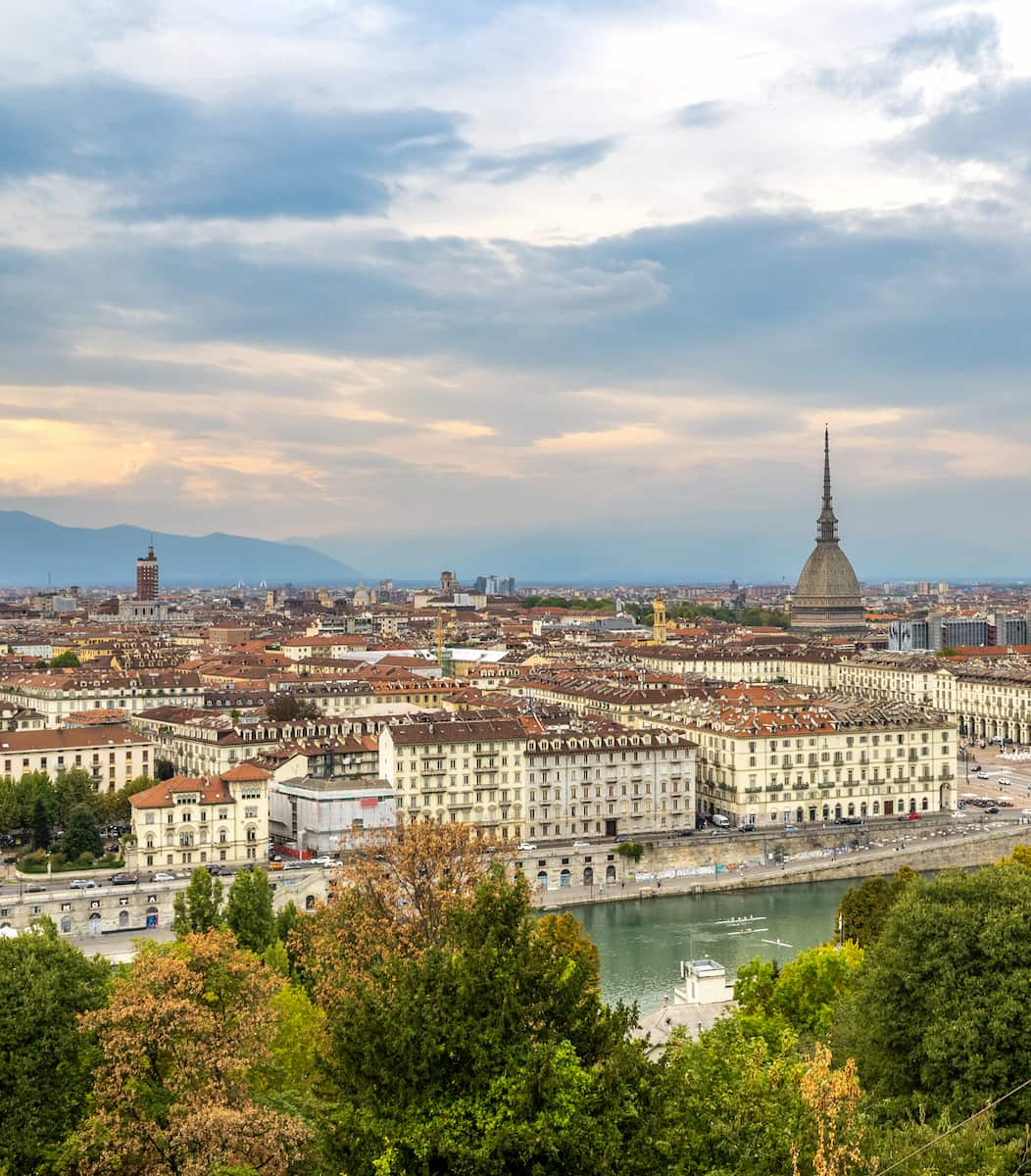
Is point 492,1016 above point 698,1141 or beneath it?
above

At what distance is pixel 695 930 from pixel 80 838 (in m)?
18.2

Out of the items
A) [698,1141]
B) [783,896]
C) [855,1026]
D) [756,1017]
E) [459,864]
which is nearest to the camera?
[698,1141]

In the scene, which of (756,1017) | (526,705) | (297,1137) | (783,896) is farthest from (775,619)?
(297,1137)

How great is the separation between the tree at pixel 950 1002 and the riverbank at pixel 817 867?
20909 mm

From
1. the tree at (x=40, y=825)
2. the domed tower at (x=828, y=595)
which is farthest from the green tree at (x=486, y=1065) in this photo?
the domed tower at (x=828, y=595)

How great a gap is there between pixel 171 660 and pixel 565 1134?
81.0 m

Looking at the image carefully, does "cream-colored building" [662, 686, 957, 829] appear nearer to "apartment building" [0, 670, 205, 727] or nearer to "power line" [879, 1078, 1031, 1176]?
"apartment building" [0, 670, 205, 727]

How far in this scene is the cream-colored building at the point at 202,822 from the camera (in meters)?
41.9

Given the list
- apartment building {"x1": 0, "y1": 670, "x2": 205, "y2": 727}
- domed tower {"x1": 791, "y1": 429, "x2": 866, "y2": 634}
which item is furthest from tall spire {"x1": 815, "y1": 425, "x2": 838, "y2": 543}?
apartment building {"x1": 0, "y1": 670, "x2": 205, "y2": 727}

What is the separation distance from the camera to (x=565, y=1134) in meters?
11.4

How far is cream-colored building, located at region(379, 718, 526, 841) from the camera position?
46.3 meters

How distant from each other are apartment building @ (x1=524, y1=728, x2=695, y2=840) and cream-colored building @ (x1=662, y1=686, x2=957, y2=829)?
262 centimetres

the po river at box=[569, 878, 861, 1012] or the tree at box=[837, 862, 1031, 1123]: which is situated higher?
the tree at box=[837, 862, 1031, 1123]

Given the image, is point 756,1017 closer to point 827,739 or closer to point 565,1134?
point 565,1134
